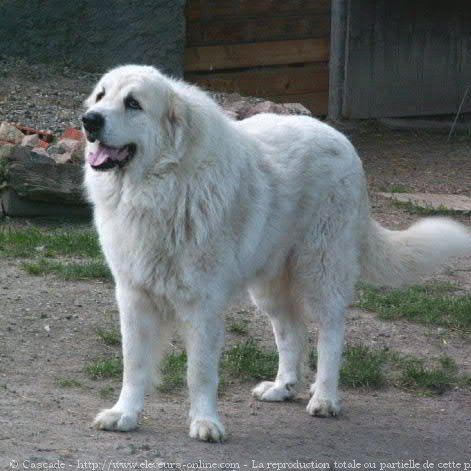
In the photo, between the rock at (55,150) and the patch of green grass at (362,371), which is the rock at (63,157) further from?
the patch of green grass at (362,371)

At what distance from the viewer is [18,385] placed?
17.1 ft

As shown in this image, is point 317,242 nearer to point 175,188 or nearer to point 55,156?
point 175,188

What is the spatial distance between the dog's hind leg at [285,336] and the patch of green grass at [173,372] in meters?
0.39

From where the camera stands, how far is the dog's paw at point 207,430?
4.58m

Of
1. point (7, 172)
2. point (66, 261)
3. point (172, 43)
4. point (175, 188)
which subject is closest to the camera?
point (175, 188)

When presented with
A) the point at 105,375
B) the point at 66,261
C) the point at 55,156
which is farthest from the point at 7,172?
the point at 105,375

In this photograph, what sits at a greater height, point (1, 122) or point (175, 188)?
point (175, 188)

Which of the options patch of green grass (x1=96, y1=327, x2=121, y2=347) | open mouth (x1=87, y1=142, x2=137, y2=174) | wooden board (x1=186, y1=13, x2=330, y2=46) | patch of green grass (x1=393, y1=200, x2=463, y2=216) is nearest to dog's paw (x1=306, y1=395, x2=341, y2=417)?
patch of green grass (x1=96, y1=327, x2=121, y2=347)

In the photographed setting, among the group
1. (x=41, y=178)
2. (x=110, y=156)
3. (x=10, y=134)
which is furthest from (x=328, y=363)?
(x=10, y=134)

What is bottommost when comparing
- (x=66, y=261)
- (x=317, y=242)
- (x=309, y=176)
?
(x=66, y=261)

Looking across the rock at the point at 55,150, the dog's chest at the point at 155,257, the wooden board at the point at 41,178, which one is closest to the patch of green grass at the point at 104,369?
the dog's chest at the point at 155,257

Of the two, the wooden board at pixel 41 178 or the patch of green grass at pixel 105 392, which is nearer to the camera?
the patch of green grass at pixel 105 392

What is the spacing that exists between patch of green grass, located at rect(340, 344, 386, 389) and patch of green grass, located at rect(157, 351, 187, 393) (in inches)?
34.0

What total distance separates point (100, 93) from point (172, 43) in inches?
273
